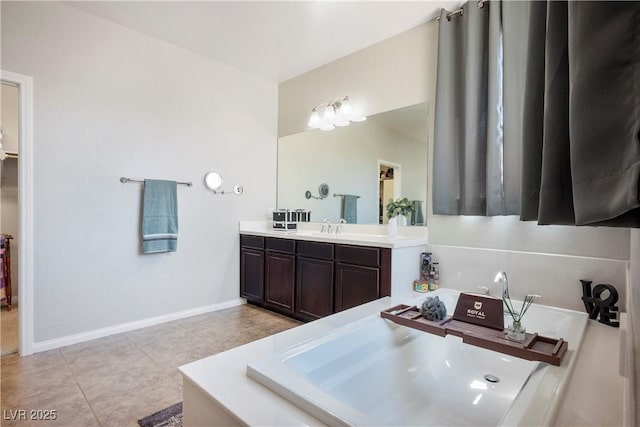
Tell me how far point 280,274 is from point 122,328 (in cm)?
147

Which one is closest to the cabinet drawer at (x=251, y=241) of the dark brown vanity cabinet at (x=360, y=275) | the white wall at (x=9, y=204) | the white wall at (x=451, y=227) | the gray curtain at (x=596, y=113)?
the dark brown vanity cabinet at (x=360, y=275)

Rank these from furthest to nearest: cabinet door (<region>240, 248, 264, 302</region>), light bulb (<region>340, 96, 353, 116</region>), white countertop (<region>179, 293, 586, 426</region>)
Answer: cabinet door (<region>240, 248, 264, 302</region>)
light bulb (<region>340, 96, 353, 116</region>)
white countertop (<region>179, 293, 586, 426</region>)

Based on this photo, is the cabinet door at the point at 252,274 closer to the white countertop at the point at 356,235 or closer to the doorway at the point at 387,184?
the white countertop at the point at 356,235

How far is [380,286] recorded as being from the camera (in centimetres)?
247

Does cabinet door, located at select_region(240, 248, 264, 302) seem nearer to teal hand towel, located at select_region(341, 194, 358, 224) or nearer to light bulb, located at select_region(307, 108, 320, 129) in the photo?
teal hand towel, located at select_region(341, 194, 358, 224)

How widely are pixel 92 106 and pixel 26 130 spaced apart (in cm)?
50

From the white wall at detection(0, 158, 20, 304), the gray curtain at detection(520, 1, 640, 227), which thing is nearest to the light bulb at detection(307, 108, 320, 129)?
the gray curtain at detection(520, 1, 640, 227)

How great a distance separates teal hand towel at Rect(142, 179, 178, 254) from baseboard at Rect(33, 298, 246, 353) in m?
0.66

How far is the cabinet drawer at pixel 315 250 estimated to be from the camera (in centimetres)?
286

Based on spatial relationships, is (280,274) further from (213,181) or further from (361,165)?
(361,165)

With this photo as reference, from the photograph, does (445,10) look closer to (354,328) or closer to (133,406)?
(354,328)

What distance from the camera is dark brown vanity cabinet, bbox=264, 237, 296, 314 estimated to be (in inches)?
126

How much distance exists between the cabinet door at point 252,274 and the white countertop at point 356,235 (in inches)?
9.5

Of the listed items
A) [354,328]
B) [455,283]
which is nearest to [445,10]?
[455,283]
